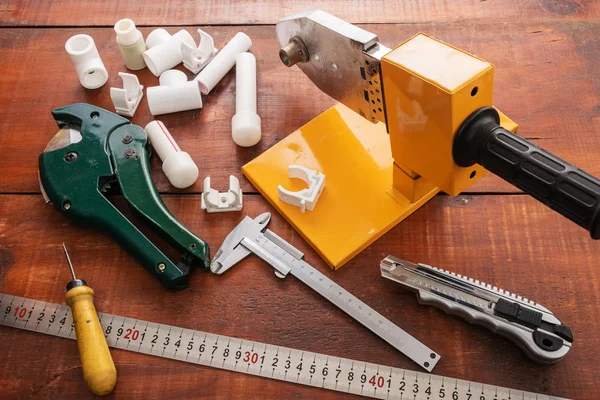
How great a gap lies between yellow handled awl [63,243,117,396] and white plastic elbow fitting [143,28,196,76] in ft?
1.42

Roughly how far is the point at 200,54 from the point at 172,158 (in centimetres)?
25

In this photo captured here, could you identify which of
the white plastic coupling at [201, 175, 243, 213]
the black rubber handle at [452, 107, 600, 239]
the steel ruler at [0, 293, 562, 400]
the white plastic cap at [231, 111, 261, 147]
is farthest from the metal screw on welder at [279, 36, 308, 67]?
the steel ruler at [0, 293, 562, 400]

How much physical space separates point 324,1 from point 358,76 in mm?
392

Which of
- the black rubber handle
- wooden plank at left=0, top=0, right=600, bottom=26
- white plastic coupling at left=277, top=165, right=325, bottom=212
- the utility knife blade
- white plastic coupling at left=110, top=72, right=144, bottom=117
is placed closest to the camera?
the black rubber handle

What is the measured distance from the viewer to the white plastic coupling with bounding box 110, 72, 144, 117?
108cm

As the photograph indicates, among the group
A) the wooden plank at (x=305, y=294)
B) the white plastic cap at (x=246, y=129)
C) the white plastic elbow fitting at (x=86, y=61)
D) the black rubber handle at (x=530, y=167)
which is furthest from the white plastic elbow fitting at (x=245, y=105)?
the black rubber handle at (x=530, y=167)

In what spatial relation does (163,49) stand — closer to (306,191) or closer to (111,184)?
(111,184)

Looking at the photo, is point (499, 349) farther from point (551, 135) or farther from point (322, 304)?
point (551, 135)

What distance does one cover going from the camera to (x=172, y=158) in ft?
3.31

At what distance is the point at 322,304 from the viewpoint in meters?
0.92

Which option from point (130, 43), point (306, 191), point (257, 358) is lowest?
point (257, 358)

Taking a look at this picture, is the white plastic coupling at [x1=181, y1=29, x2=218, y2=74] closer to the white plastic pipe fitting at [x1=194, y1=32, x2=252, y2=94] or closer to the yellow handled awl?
the white plastic pipe fitting at [x1=194, y1=32, x2=252, y2=94]

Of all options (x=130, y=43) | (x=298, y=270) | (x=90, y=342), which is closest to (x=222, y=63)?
(x=130, y=43)

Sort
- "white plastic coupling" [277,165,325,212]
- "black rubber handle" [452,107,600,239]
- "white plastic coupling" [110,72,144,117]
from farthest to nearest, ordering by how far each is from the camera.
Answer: "white plastic coupling" [110,72,144,117], "white plastic coupling" [277,165,325,212], "black rubber handle" [452,107,600,239]
